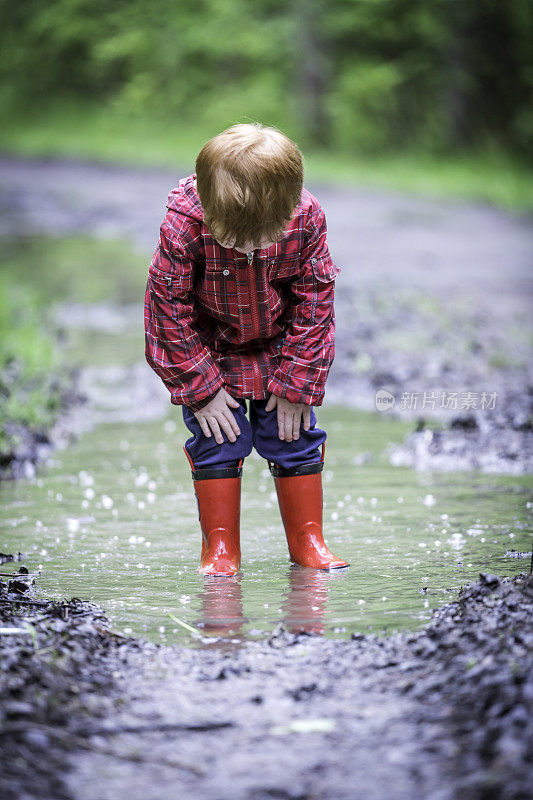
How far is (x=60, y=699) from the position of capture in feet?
6.97

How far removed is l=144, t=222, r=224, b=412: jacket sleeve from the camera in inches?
122

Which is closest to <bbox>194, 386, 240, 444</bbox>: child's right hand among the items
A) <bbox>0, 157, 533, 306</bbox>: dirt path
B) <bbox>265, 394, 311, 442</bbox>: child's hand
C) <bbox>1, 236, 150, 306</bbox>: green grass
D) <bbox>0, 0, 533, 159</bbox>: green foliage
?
<bbox>265, 394, 311, 442</bbox>: child's hand

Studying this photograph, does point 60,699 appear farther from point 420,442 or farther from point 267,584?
point 420,442

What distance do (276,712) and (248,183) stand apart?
136 centimetres

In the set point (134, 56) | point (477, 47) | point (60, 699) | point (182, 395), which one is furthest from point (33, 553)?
point (134, 56)

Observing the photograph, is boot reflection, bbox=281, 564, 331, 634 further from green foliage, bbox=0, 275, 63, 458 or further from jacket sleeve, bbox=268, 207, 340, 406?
green foliage, bbox=0, 275, 63, 458

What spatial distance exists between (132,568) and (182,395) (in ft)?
1.88

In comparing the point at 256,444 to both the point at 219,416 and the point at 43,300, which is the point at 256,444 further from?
the point at 43,300

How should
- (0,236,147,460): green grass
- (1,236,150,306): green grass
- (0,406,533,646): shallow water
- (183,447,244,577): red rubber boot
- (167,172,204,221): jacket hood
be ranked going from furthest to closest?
(1,236,150,306): green grass
(0,236,147,460): green grass
(183,447,244,577): red rubber boot
(167,172,204,221): jacket hood
(0,406,533,646): shallow water

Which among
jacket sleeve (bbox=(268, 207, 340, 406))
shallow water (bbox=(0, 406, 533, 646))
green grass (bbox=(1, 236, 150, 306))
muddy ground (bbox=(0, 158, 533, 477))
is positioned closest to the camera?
shallow water (bbox=(0, 406, 533, 646))

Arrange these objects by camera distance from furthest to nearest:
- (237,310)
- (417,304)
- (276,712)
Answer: (417,304) < (237,310) < (276,712)

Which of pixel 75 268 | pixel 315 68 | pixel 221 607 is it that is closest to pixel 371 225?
pixel 75 268

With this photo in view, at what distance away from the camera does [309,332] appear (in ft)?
10.6

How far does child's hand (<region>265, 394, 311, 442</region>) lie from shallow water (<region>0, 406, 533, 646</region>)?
42 cm
